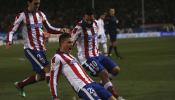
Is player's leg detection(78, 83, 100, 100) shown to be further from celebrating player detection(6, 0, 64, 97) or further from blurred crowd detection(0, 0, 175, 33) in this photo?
blurred crowd detection(0, 0, 175, 33)

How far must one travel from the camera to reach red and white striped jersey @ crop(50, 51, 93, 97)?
8906 mm

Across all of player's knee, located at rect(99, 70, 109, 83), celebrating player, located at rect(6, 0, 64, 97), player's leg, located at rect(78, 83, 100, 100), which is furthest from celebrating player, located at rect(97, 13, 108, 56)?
player's leg, located at rect(78, 83, 100, 100)

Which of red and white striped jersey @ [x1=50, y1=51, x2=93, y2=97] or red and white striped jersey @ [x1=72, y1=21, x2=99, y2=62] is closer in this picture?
red and white striped jersey @ [x1=50, y1=51, x2=93, y2=97]

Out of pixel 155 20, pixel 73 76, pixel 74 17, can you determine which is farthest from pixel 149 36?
pixel 73 76

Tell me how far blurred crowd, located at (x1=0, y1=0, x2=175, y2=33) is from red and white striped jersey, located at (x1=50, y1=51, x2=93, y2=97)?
155 ft

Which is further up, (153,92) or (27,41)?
(27,41)

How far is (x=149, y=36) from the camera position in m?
55.6

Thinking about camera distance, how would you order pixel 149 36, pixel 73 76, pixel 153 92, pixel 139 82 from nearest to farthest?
pixel 73 76 < pixel 153 92 < pixel 139 82 < pixel 149 36

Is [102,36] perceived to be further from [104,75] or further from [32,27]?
[104,75]

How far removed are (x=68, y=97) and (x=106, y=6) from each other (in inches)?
1908

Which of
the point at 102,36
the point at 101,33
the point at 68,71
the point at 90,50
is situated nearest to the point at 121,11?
the point at 101,33

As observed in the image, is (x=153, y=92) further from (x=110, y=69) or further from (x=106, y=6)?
(x=106, y=6)

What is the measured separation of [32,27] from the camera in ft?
42.5

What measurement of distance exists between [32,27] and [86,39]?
131 centimetres
